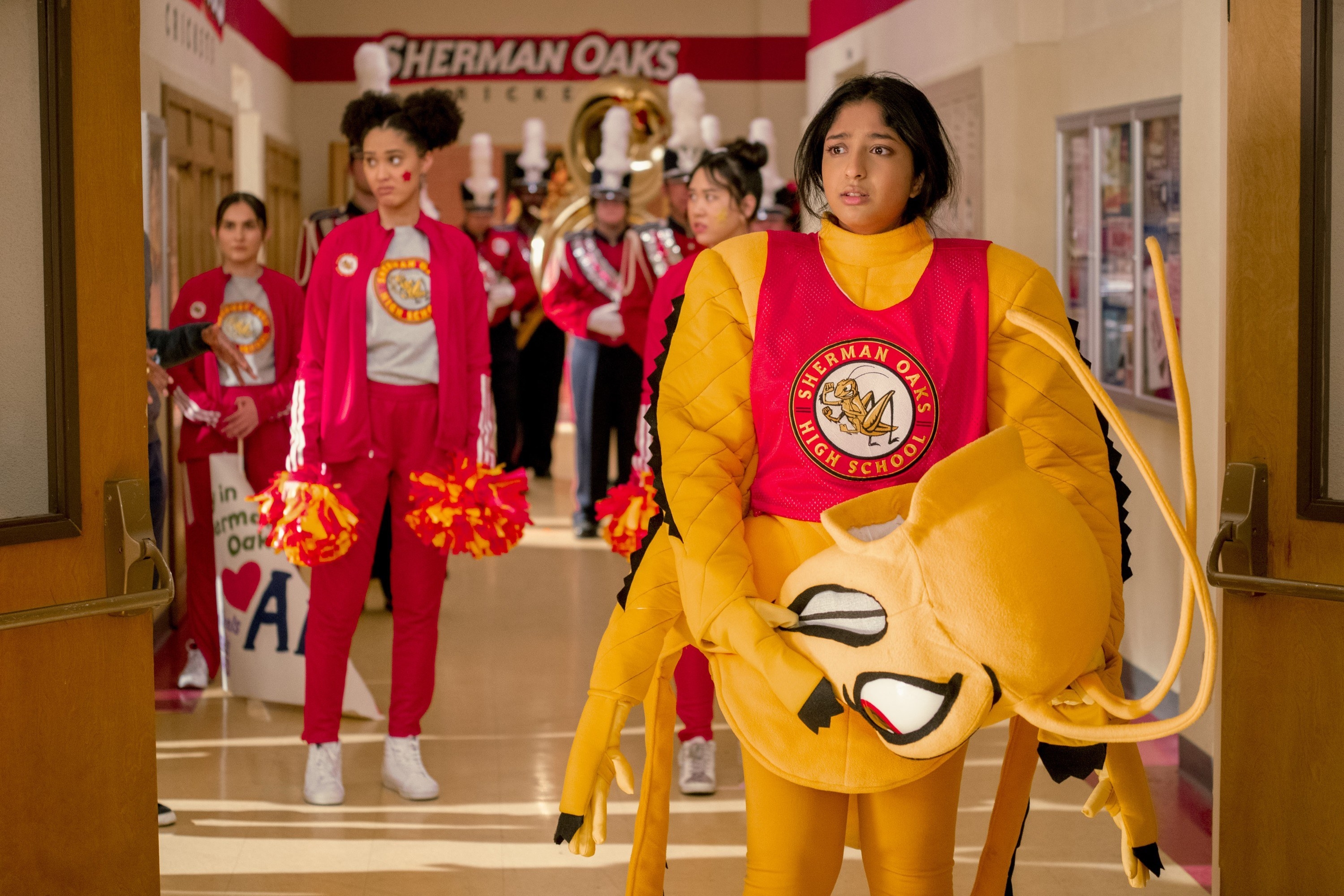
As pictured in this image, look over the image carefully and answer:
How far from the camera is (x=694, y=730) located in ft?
12.5

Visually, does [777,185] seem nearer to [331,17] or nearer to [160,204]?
[160,204]

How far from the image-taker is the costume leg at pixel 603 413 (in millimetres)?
7164

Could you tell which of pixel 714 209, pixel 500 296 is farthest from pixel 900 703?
pixel 500 296

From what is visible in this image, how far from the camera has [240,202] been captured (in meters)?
4.64

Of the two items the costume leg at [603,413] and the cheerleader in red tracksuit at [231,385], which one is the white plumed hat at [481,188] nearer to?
the costume leg at [603,413]

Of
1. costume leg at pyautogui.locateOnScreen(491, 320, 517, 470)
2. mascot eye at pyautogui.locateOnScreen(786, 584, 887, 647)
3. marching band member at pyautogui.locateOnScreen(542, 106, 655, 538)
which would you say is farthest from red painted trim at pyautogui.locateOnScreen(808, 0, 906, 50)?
mascot eye at pyautogui.locateOnScreen(786, 584, 887, 647)

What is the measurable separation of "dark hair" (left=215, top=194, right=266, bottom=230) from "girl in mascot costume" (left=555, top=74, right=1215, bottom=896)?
2.95m

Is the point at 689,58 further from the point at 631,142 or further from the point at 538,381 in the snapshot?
the point at 538,381

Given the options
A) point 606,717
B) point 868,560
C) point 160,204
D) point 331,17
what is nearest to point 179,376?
point 160,204

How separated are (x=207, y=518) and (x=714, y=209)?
2.00m

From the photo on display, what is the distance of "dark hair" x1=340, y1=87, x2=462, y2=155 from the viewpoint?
140 inches

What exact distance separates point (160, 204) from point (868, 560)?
4409 millimetres

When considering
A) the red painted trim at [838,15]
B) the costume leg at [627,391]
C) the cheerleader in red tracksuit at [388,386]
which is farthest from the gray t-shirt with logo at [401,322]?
the red painted trim at [838,15]

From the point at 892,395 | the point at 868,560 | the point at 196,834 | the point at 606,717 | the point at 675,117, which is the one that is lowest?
the point at 196,834
